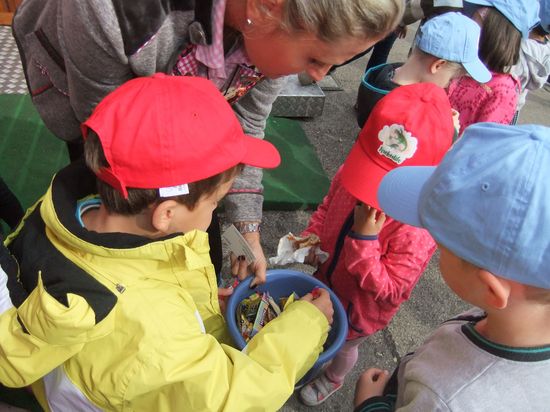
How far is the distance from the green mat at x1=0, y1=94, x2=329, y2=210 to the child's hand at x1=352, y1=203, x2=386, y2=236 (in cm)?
177

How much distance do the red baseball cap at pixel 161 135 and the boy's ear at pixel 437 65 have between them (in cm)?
159

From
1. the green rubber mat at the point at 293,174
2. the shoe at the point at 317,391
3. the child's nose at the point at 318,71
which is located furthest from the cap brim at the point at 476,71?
the shoe at the point at 317,391

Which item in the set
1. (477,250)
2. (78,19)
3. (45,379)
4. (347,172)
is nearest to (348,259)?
(347,172)

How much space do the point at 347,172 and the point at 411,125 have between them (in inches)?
12.2

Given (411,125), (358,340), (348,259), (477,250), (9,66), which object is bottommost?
(9,66)

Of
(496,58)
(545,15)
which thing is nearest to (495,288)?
(496,58)

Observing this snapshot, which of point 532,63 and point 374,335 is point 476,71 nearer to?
point 532,63

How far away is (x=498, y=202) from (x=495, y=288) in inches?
7.2

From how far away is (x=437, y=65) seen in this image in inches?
96.3

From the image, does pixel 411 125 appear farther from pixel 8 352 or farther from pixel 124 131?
pixel 8 352

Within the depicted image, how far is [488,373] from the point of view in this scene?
1027 mm

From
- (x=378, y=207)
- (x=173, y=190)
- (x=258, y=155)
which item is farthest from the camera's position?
(x=378, y=207)

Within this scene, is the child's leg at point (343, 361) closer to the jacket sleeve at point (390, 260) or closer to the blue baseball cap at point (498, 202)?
the jacket sleeve at point (390, 260)

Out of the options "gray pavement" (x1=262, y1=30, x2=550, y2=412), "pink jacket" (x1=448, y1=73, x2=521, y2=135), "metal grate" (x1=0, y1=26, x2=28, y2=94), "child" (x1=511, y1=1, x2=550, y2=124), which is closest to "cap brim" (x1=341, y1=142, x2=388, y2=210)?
"gray pavement" (x1=262, y1=30, x2=550, y2=412)
